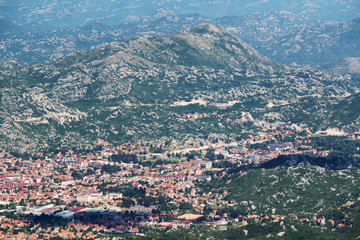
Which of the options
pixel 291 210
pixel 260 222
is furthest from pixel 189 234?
pixel 291 210

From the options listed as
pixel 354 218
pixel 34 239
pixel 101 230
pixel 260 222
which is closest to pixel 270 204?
pixel 260 222

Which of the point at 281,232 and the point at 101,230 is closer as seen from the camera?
the point at 281,232

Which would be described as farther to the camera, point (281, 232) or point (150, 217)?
point (150, 217)

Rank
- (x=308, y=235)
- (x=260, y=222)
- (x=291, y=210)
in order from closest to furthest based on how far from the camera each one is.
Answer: (x=308, y=235)
(x=260, y=222)
(x=291, y=210)

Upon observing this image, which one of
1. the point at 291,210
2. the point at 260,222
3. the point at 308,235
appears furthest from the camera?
the point at 291,210

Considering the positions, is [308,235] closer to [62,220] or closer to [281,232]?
[281,232]

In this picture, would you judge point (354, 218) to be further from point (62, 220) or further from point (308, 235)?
point (62, 220)

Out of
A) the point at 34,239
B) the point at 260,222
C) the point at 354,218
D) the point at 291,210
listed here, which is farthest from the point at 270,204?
the point at 34,239
